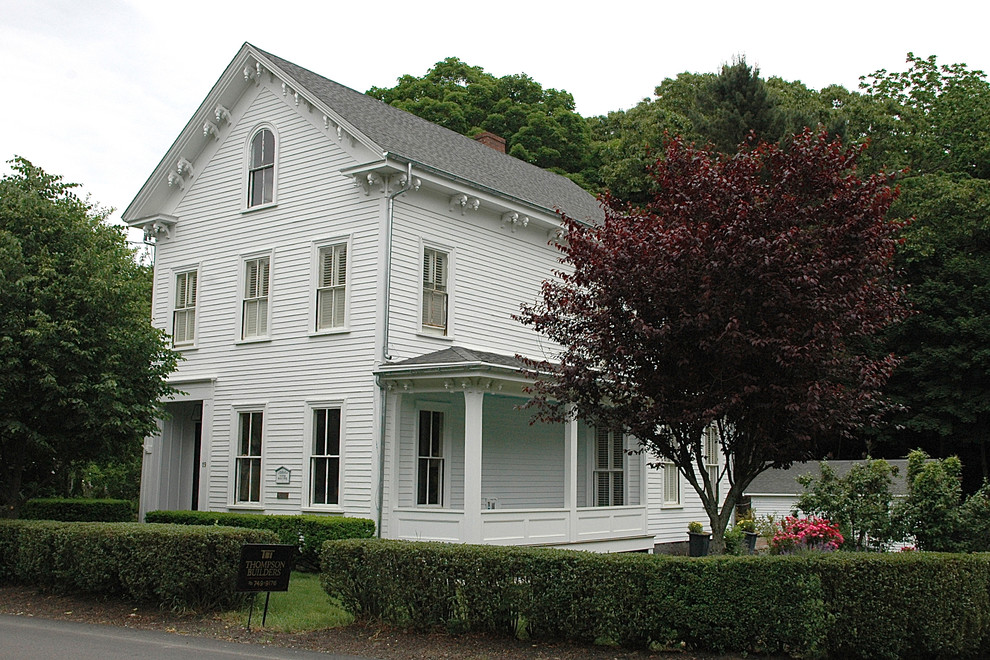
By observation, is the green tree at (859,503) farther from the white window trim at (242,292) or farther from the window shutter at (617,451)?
the white window trim at (242,292)

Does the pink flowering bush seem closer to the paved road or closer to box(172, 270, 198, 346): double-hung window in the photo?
the paved road

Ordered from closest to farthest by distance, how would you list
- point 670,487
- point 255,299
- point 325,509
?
point 325,509 < point 255,299 < point 670,487

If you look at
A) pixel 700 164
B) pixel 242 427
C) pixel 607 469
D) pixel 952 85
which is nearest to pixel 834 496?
pixel 700 164

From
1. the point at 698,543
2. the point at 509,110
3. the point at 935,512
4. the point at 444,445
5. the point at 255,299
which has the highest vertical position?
the point at 509,110

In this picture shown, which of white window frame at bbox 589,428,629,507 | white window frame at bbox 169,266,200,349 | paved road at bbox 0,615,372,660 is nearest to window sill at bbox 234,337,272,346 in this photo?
white window frame at bbox 169,266,200,349

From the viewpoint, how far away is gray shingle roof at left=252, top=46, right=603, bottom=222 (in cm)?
1995

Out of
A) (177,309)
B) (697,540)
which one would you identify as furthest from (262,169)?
(697,540)

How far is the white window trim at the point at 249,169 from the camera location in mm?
21125

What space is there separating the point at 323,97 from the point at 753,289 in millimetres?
12130

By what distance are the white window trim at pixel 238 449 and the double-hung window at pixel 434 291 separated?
406 cm

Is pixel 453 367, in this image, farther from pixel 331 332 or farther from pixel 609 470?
pixel 609 470

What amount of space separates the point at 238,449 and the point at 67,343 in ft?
17.5

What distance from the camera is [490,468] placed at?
20.7 m

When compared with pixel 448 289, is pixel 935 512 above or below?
below
